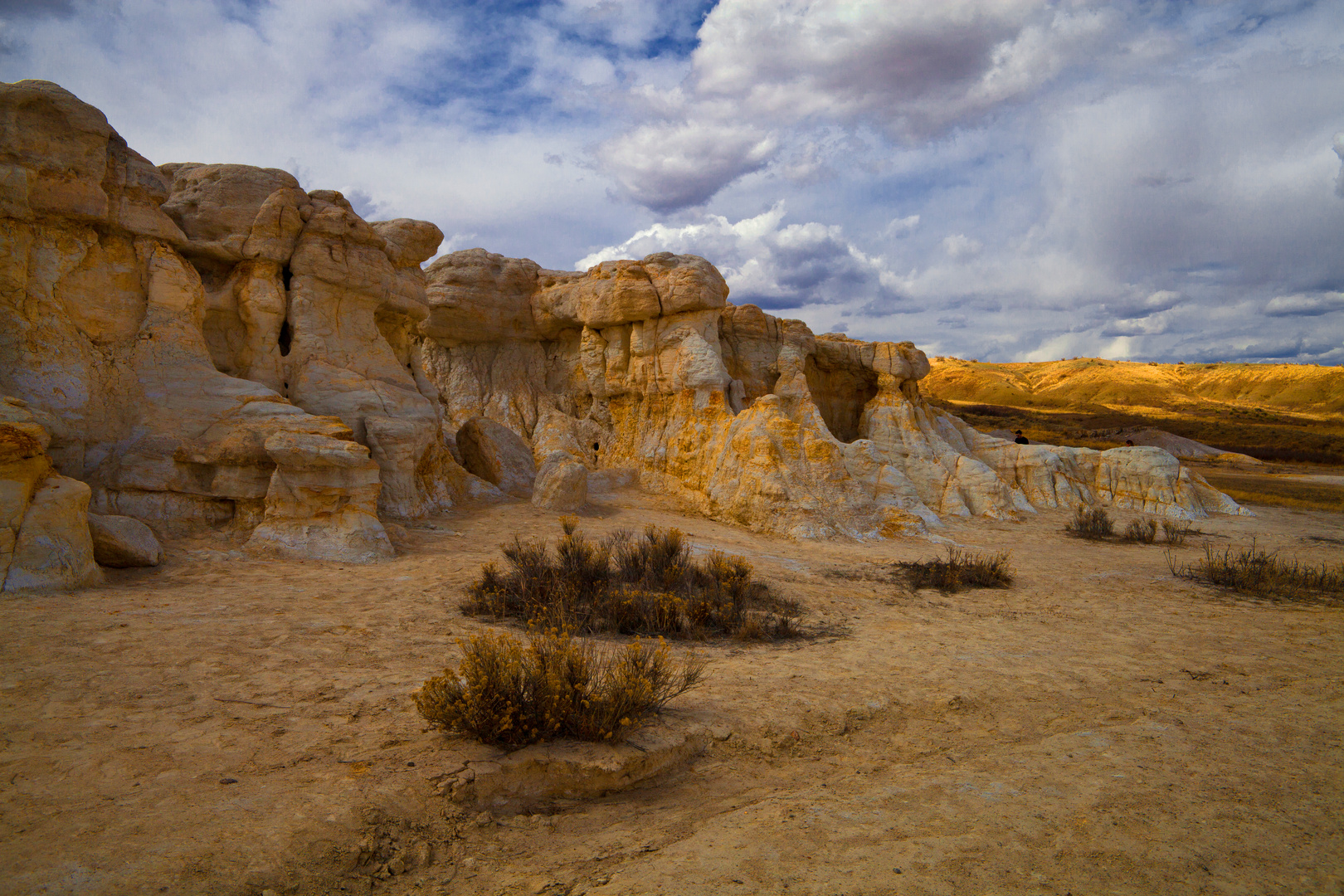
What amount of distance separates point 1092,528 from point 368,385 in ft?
50.9

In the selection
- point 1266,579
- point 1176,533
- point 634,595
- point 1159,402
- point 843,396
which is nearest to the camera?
point 634,595

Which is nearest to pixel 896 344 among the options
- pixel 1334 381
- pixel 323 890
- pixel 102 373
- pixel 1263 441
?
pixel 102 373

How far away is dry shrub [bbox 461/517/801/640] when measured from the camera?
6602 millimetres

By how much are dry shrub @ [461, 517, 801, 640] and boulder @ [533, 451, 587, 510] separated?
4.64m

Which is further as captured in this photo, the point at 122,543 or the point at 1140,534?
the point at 1140,534

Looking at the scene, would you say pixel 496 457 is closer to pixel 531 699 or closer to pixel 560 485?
pixel 560 485

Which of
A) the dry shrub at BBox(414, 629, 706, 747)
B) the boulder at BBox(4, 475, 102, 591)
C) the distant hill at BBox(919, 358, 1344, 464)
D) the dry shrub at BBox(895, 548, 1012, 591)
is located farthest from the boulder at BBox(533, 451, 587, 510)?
the distant hill at BBox(919, 358, 1344, 464)

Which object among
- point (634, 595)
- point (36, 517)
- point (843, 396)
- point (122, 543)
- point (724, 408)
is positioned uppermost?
point (843, 396)

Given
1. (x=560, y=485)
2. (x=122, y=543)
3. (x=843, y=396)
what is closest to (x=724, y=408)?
(x=560, y=485)

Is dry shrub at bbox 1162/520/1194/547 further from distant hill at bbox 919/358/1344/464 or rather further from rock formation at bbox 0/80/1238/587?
distant hill at bbox 919/358/1344/464

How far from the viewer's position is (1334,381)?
7238 centimetres

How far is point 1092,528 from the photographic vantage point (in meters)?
14.7

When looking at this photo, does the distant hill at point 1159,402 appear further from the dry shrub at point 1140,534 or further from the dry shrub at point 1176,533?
the dry shrub at point 1140,534

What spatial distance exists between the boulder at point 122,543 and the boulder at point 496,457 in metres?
7.55
